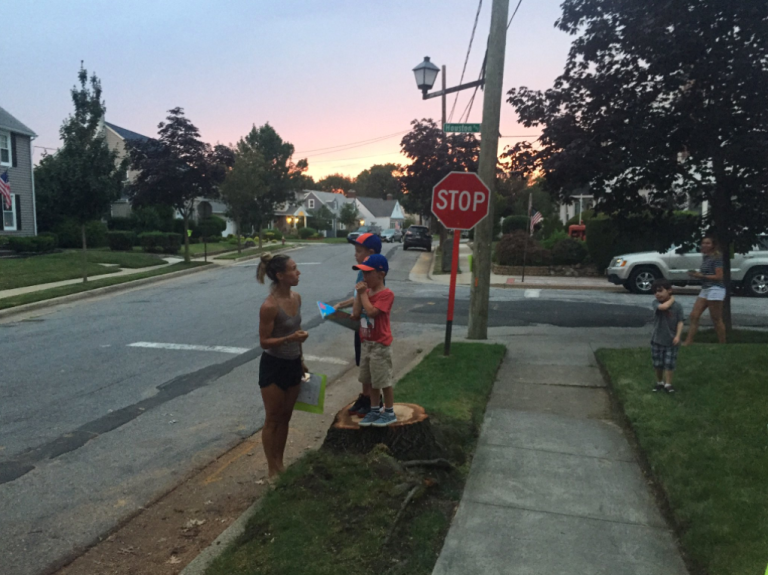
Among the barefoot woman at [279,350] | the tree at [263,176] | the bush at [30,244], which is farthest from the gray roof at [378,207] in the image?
the barefoot woman at [279,350]

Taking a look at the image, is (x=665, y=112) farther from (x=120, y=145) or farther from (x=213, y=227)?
(x=120, y=145)

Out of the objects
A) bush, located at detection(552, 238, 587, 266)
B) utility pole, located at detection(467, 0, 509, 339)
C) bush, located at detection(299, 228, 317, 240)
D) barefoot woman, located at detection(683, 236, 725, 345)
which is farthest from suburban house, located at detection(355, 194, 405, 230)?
barefoot woman, located at detection(683, 236, 725, 345)

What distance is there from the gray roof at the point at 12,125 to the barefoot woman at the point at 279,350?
2781cm

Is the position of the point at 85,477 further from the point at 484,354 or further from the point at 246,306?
the point at 246,306

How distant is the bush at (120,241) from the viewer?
101 ft

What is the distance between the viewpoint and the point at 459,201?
8609 mm

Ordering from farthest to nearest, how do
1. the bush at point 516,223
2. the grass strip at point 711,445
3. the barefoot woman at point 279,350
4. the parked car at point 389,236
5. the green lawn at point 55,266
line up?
the parked car at point 389,236 → the bush at point 516,223 → the green lawn at point 55,266 → the barefoot woman at point 279,350 → the grass strip at point 711,445

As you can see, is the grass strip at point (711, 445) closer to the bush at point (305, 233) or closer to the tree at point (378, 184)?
the bush at point (305, 233)

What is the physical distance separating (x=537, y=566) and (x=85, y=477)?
349 centimetres

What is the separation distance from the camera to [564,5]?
10172 mm

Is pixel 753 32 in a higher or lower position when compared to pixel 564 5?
lower

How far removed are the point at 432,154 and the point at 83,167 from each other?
1378 centimetres

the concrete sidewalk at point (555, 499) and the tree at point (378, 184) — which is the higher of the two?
the tree at point (378, 184)

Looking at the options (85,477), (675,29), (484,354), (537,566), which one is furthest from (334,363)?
(675,29)
